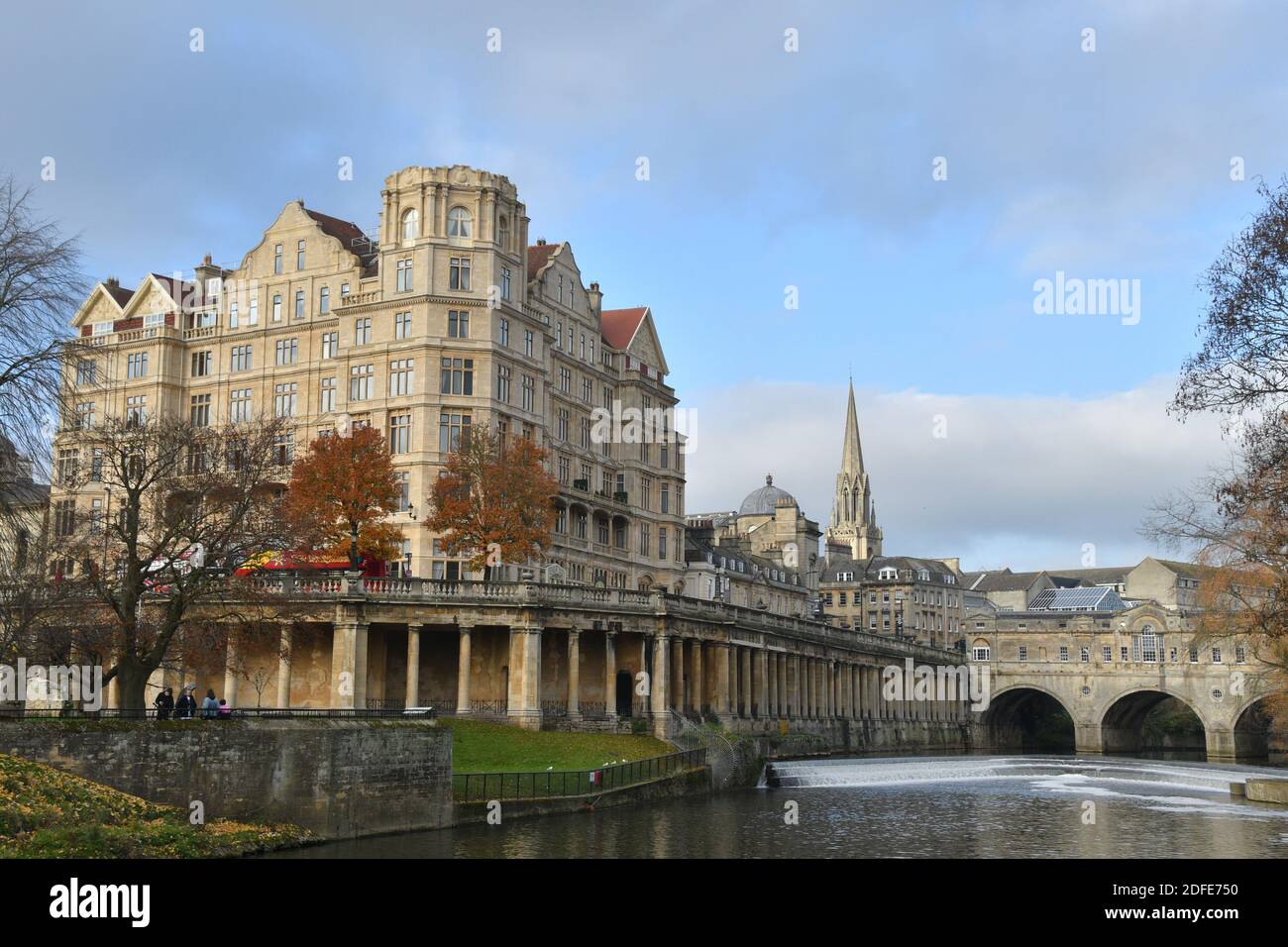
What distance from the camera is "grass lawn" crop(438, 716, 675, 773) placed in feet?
198

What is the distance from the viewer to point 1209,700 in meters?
134

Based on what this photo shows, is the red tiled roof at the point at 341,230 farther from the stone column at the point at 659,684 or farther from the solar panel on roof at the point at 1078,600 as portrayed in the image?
the solar panel on roof at the point at 1078,600

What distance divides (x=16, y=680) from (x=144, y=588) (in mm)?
6097

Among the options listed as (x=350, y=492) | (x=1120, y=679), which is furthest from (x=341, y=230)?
(x=1120, y=679)

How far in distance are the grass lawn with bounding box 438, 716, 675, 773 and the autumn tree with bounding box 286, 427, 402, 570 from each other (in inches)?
499

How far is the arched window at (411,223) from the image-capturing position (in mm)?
88375

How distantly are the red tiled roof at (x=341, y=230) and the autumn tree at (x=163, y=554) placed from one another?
Result: 37087 mm

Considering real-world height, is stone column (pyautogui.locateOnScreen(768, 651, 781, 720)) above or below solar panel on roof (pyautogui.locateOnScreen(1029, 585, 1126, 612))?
below

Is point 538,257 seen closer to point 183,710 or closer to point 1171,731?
point 183,710

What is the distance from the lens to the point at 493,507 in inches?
3034

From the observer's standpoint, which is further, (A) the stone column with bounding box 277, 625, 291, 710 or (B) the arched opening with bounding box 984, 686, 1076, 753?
(B) the arched opening with bounding box 984, 686, 1076, 753

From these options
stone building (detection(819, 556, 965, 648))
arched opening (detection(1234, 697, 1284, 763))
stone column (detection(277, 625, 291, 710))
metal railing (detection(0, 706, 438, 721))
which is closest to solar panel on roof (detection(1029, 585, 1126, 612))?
stone building (detection(819, 556, 965, 648))

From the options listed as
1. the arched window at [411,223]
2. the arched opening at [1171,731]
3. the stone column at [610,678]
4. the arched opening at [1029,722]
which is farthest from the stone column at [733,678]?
the arched opening at [1171,731]

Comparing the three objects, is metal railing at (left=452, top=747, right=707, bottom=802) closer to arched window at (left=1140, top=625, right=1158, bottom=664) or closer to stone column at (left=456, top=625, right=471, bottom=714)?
stone column at (left=456, top=625, right=471, bottom=714)
